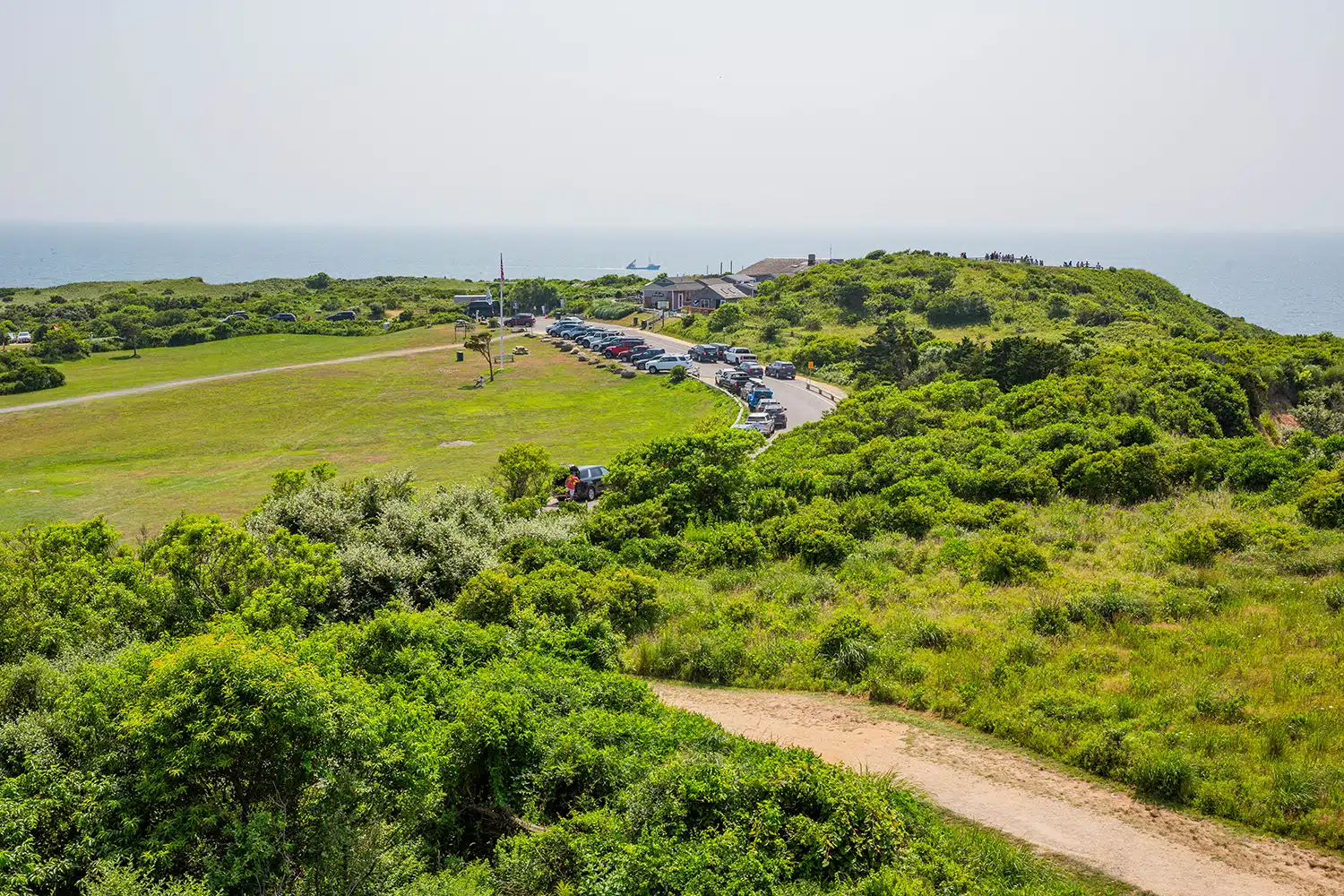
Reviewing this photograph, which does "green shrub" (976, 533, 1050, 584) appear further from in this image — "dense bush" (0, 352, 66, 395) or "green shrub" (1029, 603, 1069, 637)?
"dense bush" (0, 352, 66, 395)

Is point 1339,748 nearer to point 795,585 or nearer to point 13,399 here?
point 795,585

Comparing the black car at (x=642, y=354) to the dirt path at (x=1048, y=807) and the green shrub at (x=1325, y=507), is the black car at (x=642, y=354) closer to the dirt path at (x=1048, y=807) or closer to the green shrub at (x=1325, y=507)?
the green shrub at (x=1325, y=507)

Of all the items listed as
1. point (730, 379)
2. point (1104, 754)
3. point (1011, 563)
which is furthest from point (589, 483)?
point (1104, 754)

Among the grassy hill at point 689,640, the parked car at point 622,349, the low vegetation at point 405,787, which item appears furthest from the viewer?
the parked car at point 622,349

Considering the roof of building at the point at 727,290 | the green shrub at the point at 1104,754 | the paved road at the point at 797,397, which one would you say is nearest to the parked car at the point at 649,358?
the paved road at the point at 797,397

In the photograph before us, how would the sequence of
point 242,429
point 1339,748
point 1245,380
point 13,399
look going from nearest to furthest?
point 1339,748 < point 1245,380 < point 242,429 < point 13,399

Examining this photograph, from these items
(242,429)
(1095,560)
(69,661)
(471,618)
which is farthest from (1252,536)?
(242,429)
